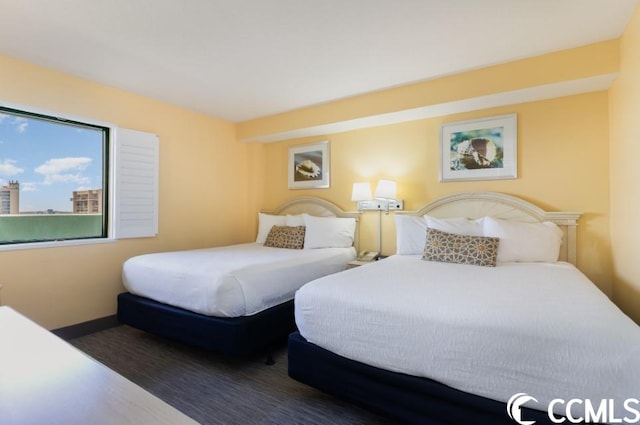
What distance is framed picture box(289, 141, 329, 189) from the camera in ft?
14.0

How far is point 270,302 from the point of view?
250 centimetres

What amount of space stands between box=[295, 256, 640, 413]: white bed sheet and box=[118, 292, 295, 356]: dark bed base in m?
0.55

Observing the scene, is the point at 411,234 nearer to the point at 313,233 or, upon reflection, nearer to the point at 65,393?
the point at 313,233

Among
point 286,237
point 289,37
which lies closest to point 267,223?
point 286,237

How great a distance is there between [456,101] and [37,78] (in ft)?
12.5

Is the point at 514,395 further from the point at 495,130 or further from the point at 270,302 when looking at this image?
the point at 495,130

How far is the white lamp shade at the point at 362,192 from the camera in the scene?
365 cm

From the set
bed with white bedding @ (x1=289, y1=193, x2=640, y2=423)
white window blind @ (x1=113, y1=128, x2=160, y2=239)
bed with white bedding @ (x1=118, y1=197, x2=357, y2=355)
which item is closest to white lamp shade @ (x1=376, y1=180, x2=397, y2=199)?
bed with white bedding @ (x1=118, y1=197, x2=357, y2=355)

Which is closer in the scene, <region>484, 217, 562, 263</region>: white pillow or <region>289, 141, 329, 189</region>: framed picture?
<region>484, 217, 562, 263</region>: white pillow

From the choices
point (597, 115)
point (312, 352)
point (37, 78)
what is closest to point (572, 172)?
point (597, 115)

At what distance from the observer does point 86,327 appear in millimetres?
3037

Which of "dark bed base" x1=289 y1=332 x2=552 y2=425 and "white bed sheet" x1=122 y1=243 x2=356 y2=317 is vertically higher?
"white bed sheet" x1=122 y1=243 x2=356 y2=317

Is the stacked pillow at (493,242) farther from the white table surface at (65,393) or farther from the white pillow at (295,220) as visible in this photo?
the white table surface at (65,393)
